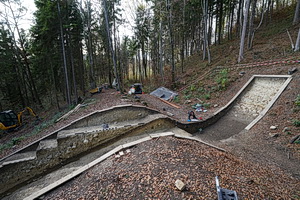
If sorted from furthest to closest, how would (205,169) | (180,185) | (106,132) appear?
1. (106,132)
2. (205,169)
3. (180,185)

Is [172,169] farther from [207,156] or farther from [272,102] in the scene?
[272,102]

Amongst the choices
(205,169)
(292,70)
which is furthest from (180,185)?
(292,70)

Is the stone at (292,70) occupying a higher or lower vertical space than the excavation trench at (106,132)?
higher

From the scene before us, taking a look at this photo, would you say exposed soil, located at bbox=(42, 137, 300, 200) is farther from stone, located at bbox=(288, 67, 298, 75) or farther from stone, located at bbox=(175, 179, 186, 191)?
stone, located at bbox=(288, 67, 298, 75)

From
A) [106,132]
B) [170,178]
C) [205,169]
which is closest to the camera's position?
[170,178]

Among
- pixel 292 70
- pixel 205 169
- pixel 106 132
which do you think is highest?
pixel 292 70

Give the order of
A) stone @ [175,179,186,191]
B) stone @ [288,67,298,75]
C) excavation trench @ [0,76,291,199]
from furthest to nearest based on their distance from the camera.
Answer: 1. stone @ [288,67,298,75]
2. excavation trench @ [0,76,291,199]
3. stone @ [175,179,186,191]

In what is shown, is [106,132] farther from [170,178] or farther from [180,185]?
[180,185]

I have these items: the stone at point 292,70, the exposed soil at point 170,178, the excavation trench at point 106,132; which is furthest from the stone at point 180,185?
the stone at point 292,70

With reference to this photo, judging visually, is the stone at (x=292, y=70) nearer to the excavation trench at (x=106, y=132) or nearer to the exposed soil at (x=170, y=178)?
the excavation trench at (x=106, y=132)

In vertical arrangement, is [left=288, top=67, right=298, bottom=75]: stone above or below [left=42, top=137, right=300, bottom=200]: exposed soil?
above

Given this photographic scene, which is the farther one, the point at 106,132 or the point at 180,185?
the point at 106,132

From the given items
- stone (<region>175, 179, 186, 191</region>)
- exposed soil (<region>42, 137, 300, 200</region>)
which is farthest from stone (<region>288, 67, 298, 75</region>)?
stone (<region>175, 179, 186, 191</region>)

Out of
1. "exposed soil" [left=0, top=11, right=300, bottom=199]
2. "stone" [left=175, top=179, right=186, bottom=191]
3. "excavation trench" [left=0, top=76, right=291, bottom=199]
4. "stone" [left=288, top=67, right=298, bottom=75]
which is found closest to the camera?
"stone" [left=175, top=179, right=186, bottom=191]
